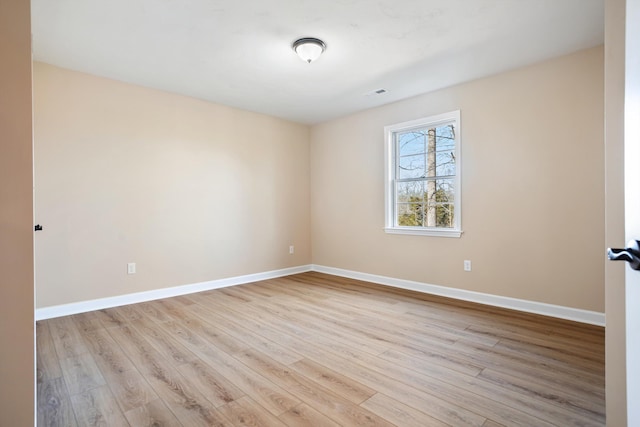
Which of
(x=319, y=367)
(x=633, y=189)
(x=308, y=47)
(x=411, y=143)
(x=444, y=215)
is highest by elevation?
(x=308, y=47)

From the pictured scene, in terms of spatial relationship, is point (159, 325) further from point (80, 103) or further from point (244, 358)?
point (80, 103)

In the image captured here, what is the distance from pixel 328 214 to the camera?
5.23 metres

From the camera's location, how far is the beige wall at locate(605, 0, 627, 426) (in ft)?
4.26

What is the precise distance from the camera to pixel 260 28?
8.20 feet

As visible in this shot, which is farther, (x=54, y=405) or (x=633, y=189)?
(x=54, y=405)

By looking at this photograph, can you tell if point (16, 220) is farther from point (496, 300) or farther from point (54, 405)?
point (496, 300)

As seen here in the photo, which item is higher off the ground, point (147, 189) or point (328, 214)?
point (147, 189)

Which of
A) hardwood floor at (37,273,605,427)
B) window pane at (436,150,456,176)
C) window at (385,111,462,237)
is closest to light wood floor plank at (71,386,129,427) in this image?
hardwood floor at (37,273,605,427)

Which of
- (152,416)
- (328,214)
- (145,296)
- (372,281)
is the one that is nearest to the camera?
(152,416)

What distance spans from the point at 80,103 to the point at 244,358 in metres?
3.13

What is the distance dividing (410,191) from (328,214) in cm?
150

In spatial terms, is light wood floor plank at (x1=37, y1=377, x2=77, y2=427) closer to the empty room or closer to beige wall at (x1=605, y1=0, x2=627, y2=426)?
the empty room


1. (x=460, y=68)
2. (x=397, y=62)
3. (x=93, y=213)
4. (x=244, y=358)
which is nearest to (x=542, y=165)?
(x=460, y=68)

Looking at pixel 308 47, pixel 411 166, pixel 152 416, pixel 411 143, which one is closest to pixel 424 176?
pixel 411 166
